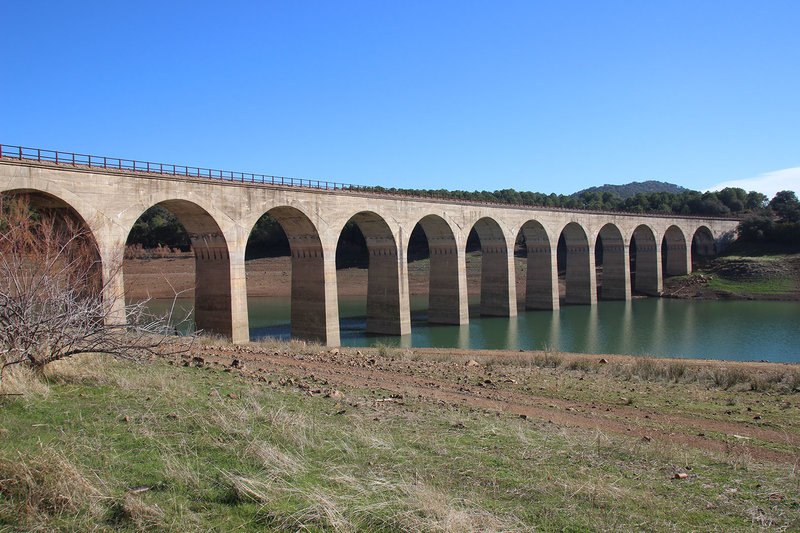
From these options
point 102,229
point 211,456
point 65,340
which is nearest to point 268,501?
point 211,456

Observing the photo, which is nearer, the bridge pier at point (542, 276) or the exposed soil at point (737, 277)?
the bridge pier at point (542, 276)

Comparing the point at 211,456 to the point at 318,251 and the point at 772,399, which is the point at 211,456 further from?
the point at 318,251

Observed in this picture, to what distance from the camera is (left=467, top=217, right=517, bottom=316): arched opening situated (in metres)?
44.4

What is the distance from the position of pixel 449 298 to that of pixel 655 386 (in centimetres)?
2588

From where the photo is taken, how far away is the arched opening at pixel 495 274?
4441 cm

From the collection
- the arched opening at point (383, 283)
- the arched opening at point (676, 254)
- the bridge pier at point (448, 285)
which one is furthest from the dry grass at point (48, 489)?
the arched opening at point (676, 254)

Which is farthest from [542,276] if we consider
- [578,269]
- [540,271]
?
[578,269]

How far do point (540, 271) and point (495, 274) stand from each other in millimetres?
5837

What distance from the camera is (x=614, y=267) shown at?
56.9 metres

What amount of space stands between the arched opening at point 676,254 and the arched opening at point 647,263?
4.81 metres

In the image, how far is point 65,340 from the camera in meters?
9.77

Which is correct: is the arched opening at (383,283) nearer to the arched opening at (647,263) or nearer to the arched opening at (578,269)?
the arched opening at (578,269)

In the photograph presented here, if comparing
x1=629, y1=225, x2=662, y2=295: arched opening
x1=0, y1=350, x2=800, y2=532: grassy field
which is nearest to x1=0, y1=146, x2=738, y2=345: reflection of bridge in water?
x1=629, y1=225, x2=662, y2=295: arched opening

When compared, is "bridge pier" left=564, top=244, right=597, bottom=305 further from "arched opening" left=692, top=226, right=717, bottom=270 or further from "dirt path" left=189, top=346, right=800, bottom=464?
"dirt path" left=189, top=346, right=800, bottom=464
